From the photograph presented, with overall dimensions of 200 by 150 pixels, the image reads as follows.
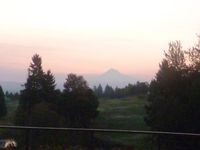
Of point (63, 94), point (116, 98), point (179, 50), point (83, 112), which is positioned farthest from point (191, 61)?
point (116, 98)

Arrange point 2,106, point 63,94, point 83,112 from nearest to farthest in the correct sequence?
point 83,112 → point 63,94 → point 2,106

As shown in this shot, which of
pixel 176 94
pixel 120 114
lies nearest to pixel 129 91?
pixel 120 114

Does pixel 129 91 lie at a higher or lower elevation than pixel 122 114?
higher

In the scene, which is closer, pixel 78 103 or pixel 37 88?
pixel 78 103

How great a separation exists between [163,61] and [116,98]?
108995 millimetres

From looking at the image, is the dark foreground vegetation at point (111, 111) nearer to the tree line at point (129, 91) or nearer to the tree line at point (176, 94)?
the tree line at point (176, 94)

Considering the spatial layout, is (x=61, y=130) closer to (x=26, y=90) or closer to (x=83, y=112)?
(x=83, y=112)

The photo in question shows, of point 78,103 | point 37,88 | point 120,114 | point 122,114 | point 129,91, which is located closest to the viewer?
point 78,103

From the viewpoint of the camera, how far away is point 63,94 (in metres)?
103

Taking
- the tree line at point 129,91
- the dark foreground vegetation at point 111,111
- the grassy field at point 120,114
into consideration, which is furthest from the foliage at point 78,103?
the tree line at point 129,91

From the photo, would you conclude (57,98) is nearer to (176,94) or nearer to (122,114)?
(176,94)

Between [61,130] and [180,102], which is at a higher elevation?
[180,102]

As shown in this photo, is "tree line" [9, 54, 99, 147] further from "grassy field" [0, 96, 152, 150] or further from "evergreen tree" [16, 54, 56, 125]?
"grassy field" [0, 96, 152, 150]

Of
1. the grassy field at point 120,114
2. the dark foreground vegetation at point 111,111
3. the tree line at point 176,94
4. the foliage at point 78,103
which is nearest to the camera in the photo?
the dark foreground vegetation at point 111,111
